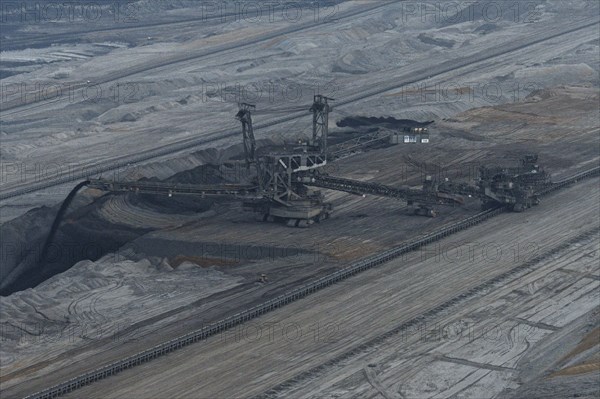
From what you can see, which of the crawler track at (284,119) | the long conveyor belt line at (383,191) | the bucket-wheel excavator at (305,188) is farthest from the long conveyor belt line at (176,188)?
the crawler track at (284,119)

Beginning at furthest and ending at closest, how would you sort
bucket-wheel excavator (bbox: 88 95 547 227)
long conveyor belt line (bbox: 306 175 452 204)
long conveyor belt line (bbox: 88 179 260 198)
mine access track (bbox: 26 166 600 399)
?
long conveyor belt line (bbox: 306 175 452 204)
bucket-wheel excavator (bbox: 88 95 547 227)
long conveyor belt line (bbox: 88 179 260 198)
mine access track (bbox: 26 166 600 399)

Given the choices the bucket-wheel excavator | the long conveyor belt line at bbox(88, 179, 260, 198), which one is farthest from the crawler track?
the bucket-wheel excavator

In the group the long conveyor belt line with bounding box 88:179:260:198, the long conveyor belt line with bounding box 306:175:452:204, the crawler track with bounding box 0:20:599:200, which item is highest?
the long conveyor belt line with bounding box 88:179:260:198

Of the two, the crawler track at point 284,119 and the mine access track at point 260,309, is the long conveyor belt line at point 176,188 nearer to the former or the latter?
the mine access track at point 260,309

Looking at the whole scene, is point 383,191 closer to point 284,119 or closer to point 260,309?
point 260,309

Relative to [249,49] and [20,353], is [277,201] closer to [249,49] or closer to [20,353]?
[20,353]

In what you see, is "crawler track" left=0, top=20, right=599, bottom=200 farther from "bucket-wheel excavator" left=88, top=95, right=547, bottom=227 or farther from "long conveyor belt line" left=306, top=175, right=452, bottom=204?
"long conveyor belt line" left=306, top=175, right=452, bottom=204
